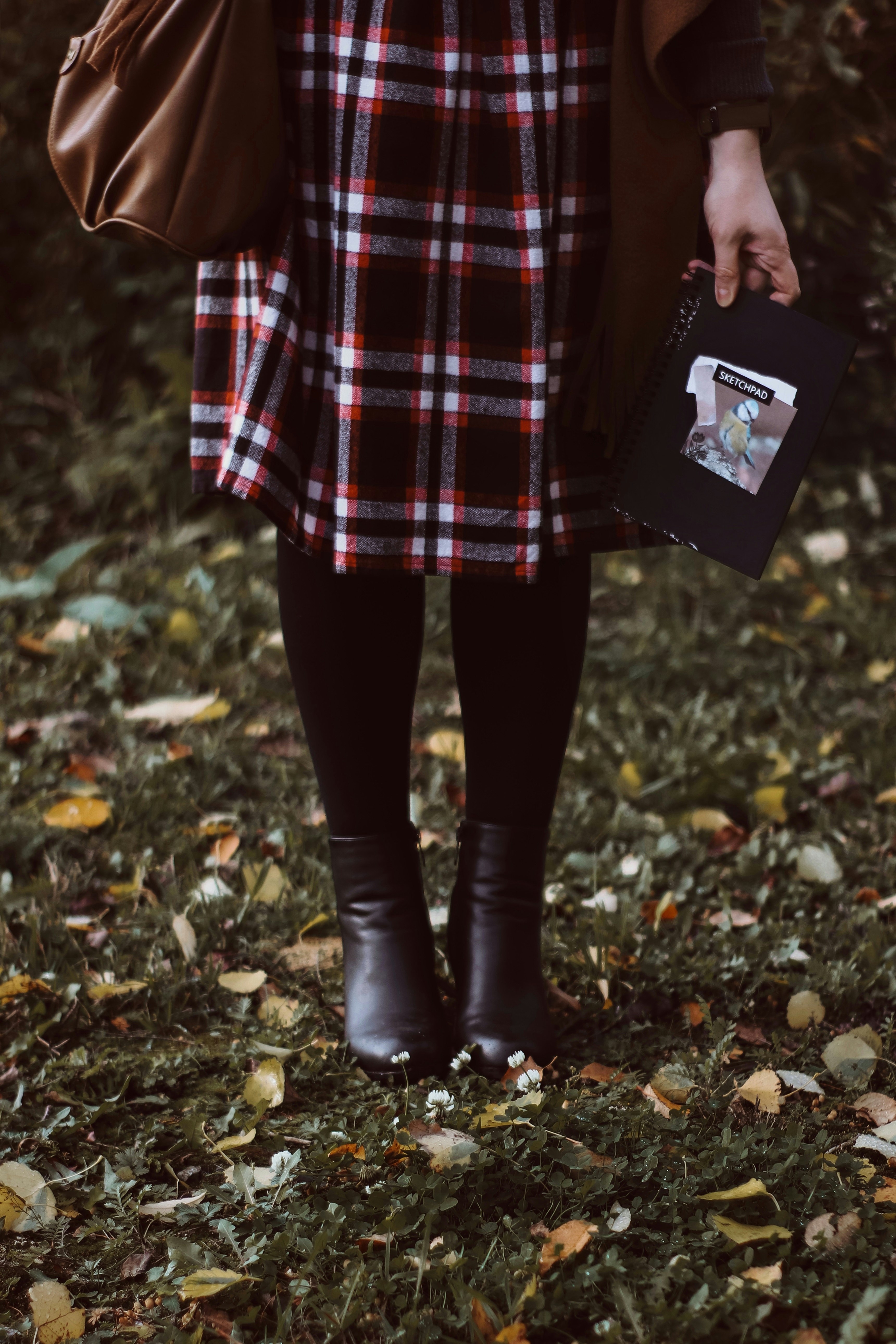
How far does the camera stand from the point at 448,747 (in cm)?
199

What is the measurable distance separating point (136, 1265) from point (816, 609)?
6.39ft

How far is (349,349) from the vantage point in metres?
1.04

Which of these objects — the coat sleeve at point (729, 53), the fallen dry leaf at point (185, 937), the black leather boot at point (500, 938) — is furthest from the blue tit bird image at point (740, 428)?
the fallen dry leaf at point (185, 937)

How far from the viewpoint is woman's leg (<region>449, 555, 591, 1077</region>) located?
1.18 meters

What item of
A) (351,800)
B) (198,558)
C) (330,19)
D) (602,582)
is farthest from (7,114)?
(351,800)

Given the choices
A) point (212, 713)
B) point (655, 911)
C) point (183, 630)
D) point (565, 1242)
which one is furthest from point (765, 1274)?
point (183, 630)

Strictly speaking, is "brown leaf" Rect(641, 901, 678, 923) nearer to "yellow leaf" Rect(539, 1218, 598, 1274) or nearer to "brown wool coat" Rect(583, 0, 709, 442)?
"yellow leaf" Rect(539, 1218, 598, 1274)

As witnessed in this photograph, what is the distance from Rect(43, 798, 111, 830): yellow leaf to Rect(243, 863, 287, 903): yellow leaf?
265 mm

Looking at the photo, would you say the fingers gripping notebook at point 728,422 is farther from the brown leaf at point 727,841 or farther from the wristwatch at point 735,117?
the brown leaf at point 727,841

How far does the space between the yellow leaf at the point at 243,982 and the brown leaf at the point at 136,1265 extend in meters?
0.39

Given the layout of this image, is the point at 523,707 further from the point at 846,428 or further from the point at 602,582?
the point at 846,428

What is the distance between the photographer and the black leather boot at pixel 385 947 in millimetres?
1190

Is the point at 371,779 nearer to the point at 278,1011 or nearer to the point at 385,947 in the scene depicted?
the point at 385,947

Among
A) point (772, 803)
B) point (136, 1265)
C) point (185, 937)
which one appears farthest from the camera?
point (772, 803)
